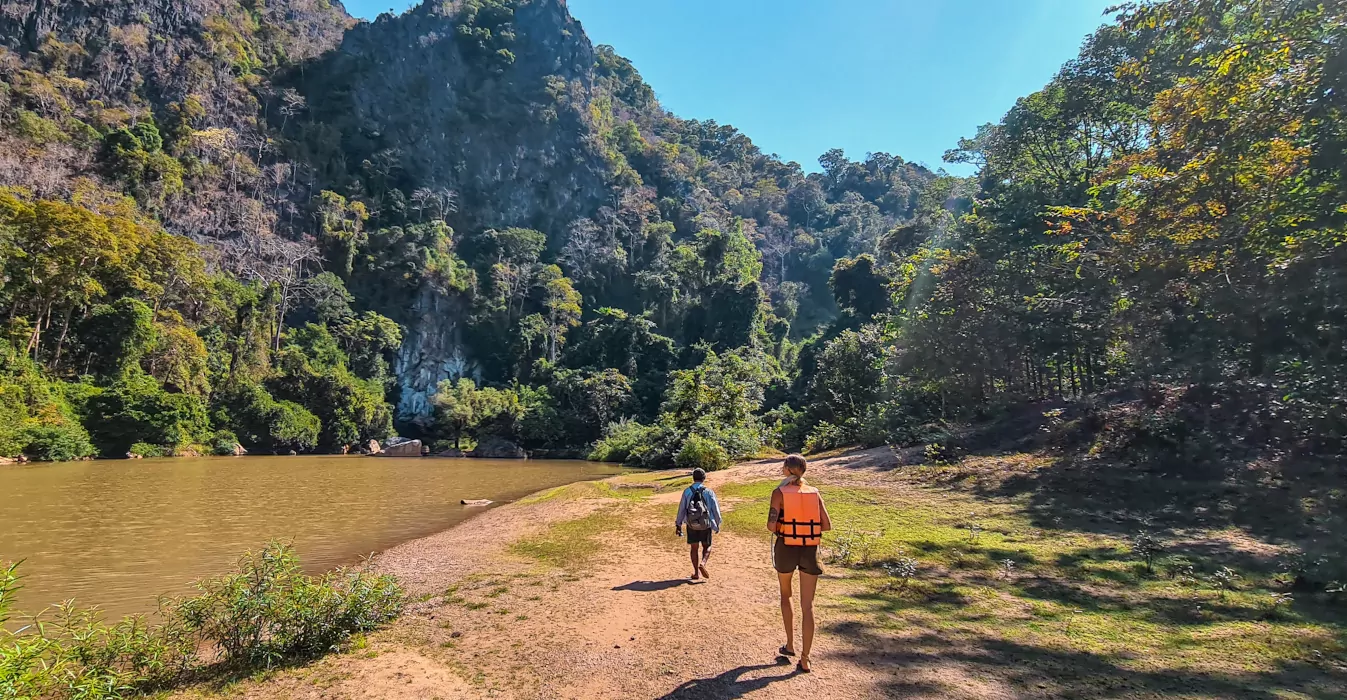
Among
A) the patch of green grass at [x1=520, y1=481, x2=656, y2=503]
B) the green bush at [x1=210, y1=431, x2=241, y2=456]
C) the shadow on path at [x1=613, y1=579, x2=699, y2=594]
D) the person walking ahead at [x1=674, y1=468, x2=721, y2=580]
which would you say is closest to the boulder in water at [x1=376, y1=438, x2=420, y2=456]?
the green bush at [x1=210, y1=431, x2=241, y2=456]

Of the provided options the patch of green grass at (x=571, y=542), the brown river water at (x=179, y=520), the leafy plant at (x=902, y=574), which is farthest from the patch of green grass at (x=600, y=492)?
the leafy plant at (x=902, y=574)

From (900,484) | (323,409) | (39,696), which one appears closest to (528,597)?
(39,696)

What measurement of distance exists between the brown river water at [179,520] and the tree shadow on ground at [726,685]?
221 inches

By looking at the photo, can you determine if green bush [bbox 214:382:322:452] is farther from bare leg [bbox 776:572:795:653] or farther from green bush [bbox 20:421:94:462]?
bare leg [bbox 776:572:795:653]

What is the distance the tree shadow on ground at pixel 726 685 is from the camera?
396 centimetres

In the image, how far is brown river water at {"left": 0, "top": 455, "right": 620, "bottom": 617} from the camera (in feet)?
25.9

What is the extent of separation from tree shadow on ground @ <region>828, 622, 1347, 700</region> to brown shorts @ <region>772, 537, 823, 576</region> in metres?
0.83

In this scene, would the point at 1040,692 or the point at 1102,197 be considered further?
the point at 1102,197

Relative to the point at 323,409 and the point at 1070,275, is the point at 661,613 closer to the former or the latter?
the point at 1070,275

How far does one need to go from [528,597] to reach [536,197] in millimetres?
72722

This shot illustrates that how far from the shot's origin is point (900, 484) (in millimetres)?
13891

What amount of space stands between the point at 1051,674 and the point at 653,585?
3.95 meters

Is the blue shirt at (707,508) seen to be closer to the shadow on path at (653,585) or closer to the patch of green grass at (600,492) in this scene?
the shadow on path at (653,585)

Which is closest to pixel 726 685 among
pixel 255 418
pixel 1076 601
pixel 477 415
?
pixel 1076 601
